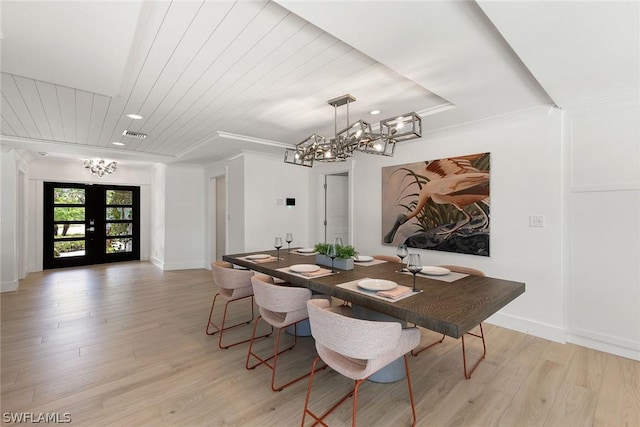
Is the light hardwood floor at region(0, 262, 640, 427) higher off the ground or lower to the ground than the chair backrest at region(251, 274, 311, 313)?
lower

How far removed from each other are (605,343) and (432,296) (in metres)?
2.27

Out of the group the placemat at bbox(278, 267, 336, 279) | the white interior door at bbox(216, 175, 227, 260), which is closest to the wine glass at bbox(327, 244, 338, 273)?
the placemat at bbox(278, 267, 336, 279)

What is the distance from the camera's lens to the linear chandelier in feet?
7.68

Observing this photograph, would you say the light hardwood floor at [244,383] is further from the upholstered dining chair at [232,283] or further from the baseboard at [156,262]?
the baseboard at [156,262]

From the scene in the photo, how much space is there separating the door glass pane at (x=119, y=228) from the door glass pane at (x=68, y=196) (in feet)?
2.72

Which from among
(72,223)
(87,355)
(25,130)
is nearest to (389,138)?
(87,355)

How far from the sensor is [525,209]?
10.3 feet

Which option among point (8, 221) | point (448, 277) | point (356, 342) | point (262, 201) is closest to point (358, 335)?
point (356, 342)

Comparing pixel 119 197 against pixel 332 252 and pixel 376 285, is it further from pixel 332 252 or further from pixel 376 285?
pixel 376 285

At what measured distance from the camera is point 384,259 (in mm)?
3195

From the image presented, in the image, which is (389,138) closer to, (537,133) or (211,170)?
(537,133)

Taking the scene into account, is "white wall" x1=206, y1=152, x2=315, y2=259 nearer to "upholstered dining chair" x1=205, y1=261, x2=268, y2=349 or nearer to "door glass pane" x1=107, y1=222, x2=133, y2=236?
"upholstered dining chair" x1=205, y1=261, x2=268, y2=349

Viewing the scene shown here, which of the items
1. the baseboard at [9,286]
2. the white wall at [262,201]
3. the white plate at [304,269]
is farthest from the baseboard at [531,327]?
the baseboard at [9,286]

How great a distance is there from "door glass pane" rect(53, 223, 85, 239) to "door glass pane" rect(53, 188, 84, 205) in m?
0.53
